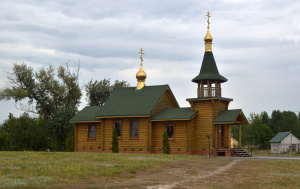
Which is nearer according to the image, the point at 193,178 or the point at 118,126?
the point at 193,178

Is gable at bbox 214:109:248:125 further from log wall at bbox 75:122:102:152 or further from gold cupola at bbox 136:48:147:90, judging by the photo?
log wall at bbox 75:122:102:152

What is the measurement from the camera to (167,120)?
35.0m

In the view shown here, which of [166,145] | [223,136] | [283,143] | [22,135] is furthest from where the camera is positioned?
[283,143]

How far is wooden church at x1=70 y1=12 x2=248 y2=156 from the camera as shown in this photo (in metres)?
34.3

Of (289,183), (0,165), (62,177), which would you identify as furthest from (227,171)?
(0,165)

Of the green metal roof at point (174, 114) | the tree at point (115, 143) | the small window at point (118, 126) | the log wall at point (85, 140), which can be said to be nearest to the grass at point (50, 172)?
the green metal roof at point (174, 114)

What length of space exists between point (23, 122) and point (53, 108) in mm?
7847

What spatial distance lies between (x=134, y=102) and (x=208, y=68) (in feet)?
25.6

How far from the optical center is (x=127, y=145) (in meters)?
36.9

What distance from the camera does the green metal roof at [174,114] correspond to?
34312 millimetres

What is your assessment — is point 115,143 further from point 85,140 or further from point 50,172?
point 50,172

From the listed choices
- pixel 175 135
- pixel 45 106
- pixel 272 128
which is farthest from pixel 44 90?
pixel 272 128

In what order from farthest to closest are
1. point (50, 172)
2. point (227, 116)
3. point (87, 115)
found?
point (87, 115), point (227, 116), point (50, 172)

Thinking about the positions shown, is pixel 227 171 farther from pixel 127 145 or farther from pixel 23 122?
pixel 23 122
